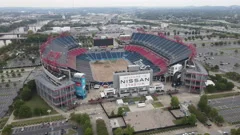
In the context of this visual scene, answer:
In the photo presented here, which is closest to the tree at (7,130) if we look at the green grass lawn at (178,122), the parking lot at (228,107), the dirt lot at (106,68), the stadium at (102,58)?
the stadium at (102,58)

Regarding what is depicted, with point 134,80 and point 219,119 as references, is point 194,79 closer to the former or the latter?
point 219,119

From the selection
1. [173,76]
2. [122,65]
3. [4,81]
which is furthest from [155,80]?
[4,81]

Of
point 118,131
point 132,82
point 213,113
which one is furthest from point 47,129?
point 213,113

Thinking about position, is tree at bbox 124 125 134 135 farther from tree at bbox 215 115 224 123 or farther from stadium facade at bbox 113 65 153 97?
tree at bbox 215 115 224 123

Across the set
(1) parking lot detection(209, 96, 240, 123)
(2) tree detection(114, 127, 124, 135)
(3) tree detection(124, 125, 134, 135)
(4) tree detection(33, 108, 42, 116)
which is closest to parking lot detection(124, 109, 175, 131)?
(3) tree detection(124, 125, 134, 135)

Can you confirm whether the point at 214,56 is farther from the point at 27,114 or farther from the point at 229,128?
the point at 27,114
